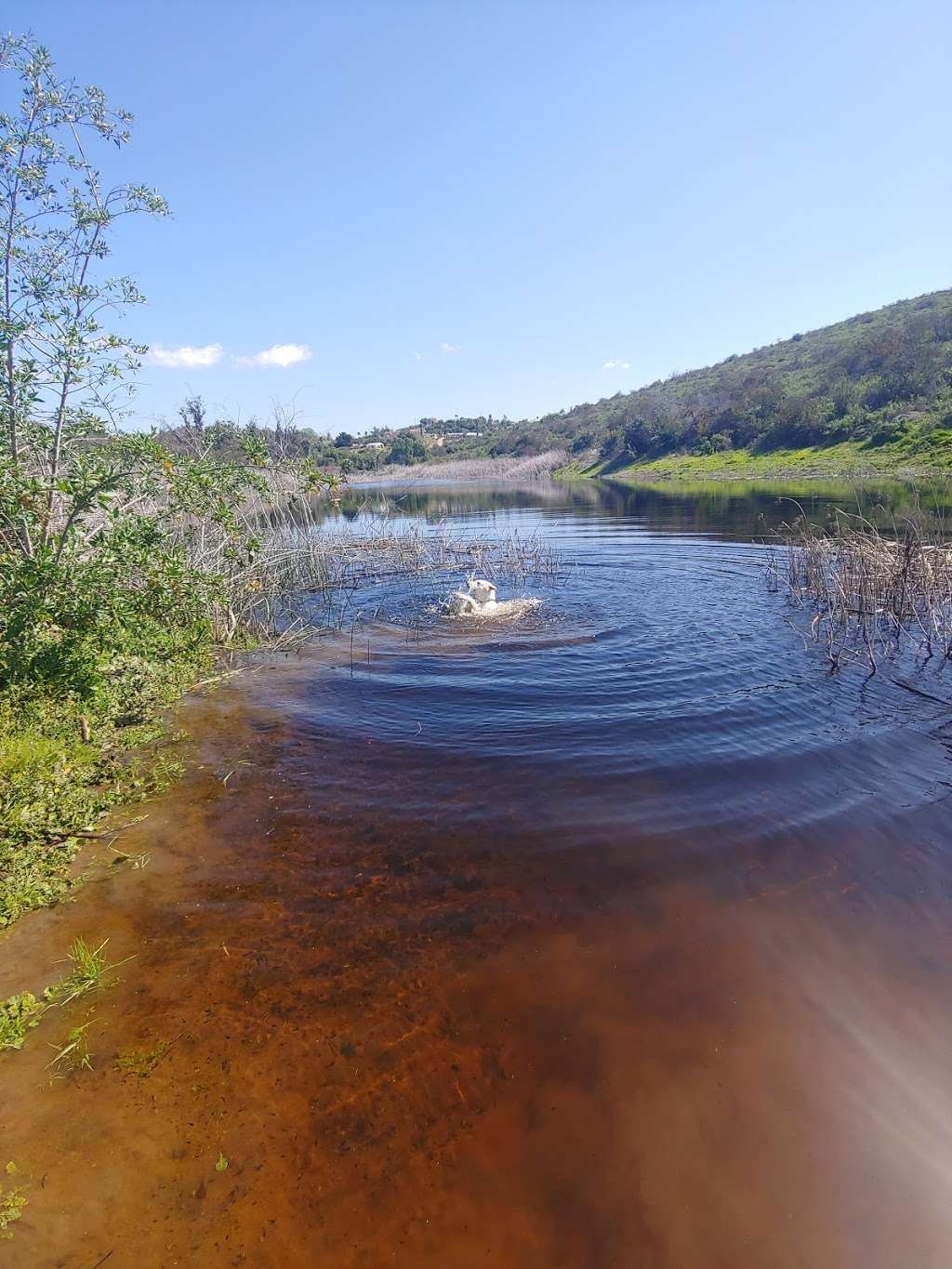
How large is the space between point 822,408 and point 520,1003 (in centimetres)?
6136

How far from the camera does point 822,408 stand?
52.2 metres

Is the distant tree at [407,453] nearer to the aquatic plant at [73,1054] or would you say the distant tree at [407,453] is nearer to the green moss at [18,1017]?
the green moss at [18,1017]

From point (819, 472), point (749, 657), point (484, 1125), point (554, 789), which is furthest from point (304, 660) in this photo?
point (819, 472)

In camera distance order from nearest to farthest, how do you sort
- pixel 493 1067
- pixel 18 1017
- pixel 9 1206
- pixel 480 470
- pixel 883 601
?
pixel 9 1206
pixel 493 1067
pixel 18 1017
pixel 883 601
pixel 480 470

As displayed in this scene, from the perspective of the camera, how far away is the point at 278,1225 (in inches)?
110

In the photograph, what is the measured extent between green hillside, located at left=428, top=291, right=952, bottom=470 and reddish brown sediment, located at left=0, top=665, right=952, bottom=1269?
43.3m

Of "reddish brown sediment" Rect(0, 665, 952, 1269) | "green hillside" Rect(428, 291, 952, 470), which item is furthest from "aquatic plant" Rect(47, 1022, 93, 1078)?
"green hillside" Rect(428, 291, 952, 470)

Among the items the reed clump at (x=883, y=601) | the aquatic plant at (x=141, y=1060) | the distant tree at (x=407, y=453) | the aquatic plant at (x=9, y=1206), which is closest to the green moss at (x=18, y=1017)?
the aquatic plant at (x=141, y=1060)

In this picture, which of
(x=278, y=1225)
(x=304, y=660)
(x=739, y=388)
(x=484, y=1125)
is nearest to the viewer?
(x=278, y=1225)

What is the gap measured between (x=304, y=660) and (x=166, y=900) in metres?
6.63

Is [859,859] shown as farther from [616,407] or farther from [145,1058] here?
[616,407]

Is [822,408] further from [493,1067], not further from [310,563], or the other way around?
[493,1067]

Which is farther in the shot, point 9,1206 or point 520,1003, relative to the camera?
point 520,1003

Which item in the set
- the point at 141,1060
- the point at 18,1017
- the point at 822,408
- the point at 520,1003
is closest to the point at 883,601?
the point at 520,1003
